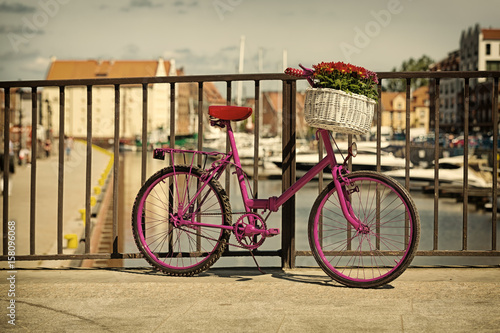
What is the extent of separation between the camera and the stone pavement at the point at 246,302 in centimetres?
328

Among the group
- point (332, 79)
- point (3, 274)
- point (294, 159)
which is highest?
point (332, 79)

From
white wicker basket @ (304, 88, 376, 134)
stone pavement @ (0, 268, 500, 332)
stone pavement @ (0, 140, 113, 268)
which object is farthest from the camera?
stone pavement @ (0, 140, 113, 268)

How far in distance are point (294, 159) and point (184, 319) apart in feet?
5.27

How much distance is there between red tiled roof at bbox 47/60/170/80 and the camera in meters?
147

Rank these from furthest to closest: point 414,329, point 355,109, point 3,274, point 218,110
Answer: point 3,274 < point 218,110 < point 355,109 < point 414,329

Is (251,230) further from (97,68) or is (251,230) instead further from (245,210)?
(97,68)

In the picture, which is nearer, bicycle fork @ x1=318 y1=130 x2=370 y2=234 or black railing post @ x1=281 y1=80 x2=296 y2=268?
bicycle fork @ x1=318 y1=130 x2=370 y2=234

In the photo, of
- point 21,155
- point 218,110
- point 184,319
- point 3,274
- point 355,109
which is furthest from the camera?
point 21,155

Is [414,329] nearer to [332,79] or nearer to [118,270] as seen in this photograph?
[332,79]

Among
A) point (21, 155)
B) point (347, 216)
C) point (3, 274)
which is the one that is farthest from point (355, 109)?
point (21, 155)

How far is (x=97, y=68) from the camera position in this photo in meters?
150

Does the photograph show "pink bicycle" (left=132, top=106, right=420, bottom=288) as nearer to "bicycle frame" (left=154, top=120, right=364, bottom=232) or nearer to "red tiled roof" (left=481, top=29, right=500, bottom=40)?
"bicycle frame" (left=154, top=120, right=364, bottom=232)

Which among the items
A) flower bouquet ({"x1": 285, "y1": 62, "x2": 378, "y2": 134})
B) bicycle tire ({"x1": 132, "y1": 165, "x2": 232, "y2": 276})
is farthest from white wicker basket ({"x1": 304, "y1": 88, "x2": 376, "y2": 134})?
bicycle tire ({"x1": 132, "y1": 165, "x2": 232, "y2": 276})

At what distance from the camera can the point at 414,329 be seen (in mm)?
3172
